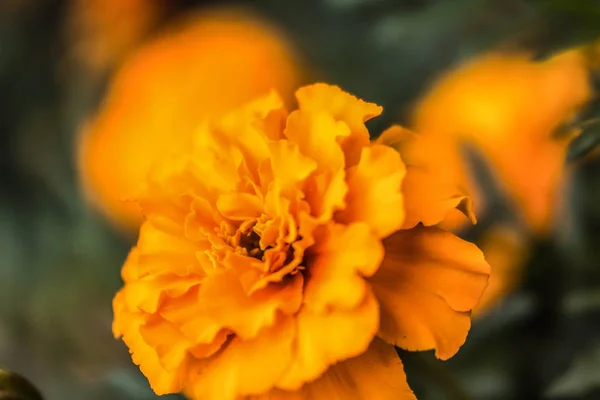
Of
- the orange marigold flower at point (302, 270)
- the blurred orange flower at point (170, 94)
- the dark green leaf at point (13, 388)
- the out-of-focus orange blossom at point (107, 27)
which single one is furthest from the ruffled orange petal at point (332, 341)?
the out-of-focus orange blossom at point (107, 27)

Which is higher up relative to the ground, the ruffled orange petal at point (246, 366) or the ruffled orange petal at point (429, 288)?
the ruffled orange petal at point (429, 288)

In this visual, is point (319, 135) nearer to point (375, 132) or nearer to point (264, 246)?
point (264, 246)

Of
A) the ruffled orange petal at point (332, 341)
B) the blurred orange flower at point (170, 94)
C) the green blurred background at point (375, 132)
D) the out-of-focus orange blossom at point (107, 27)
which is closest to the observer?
the ruffled orange petal at point (332, 341)

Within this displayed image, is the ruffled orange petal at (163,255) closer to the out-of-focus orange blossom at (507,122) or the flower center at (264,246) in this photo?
the flower center at (264,246)

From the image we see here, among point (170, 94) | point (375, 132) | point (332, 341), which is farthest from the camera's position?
point (170, 94)

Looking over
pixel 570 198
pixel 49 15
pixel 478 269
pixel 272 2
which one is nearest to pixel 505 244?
pixel 570 198

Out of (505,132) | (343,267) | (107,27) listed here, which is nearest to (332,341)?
(343,267)

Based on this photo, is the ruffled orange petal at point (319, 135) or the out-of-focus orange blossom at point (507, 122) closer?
the ruffled orange petal at point (319, 135)
